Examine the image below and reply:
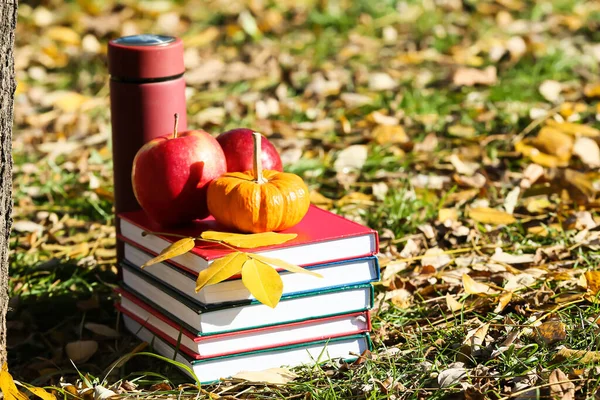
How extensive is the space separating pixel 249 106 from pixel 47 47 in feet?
4.97

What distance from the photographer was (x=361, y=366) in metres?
2.22

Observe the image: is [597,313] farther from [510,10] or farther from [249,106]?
[510,10]

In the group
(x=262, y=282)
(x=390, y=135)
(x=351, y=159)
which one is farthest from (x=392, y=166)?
(x=262, y=282)

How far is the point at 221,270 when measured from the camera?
2.03m

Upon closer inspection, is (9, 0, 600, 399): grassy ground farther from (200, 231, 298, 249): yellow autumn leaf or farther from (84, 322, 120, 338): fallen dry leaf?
(200, 231, 298, 249): yellow autumn leaf

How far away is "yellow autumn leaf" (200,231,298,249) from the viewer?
84.1 inches

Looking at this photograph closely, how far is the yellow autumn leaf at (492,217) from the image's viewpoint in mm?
3029

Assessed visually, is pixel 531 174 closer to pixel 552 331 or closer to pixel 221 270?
pixel 552 331

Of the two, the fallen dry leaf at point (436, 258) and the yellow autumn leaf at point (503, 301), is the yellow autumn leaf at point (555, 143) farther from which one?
the yellow autumn leaf at point (503, 301)

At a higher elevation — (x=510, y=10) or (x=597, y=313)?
(x=510, y=10)

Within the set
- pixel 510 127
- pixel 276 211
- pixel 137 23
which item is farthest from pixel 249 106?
pixel 276 211

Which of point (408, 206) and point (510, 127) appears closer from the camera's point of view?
point (408, 206)

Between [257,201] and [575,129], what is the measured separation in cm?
200

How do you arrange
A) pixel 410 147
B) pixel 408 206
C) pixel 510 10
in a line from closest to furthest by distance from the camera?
pixel 408 206, pixel 410 147, pixel 510 10
